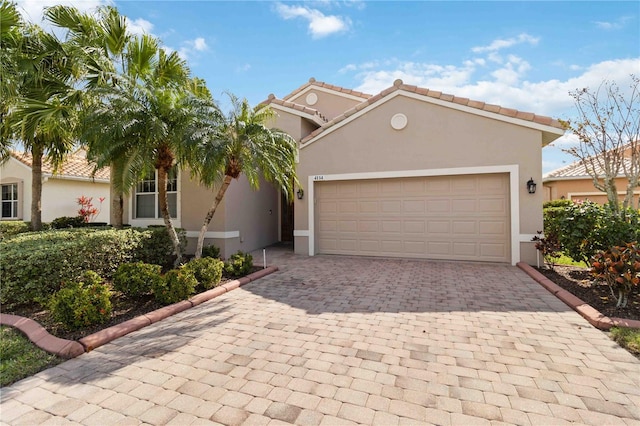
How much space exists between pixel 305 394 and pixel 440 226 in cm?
773

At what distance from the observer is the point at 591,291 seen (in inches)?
238

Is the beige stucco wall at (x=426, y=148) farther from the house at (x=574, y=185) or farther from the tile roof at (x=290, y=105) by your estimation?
the house at (x=574, y=185)

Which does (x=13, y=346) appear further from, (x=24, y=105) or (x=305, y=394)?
(x=24, y=105)

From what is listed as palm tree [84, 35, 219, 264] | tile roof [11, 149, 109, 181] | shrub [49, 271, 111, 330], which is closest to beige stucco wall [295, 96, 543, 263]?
palm tree [84, 35, 219, 264]

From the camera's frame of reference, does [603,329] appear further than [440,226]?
No

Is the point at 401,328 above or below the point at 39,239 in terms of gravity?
below

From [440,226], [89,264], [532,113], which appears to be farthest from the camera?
[440,226]

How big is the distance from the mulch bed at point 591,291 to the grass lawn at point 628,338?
2.13 feet

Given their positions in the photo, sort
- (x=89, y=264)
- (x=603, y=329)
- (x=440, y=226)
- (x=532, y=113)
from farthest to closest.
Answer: (x=440, y=226)
(x=532, y=113)
(x=89, y=264)
(x=603, y=329)

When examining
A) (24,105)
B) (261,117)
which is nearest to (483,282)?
(261,117)

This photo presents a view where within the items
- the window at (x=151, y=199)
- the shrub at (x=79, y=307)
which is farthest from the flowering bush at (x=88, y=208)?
the shrub at (x=79, y=307)

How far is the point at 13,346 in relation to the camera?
3.92 metres

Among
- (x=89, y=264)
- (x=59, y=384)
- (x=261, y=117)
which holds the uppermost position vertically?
(x=261, y=117)

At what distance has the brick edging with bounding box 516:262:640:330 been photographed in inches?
172
